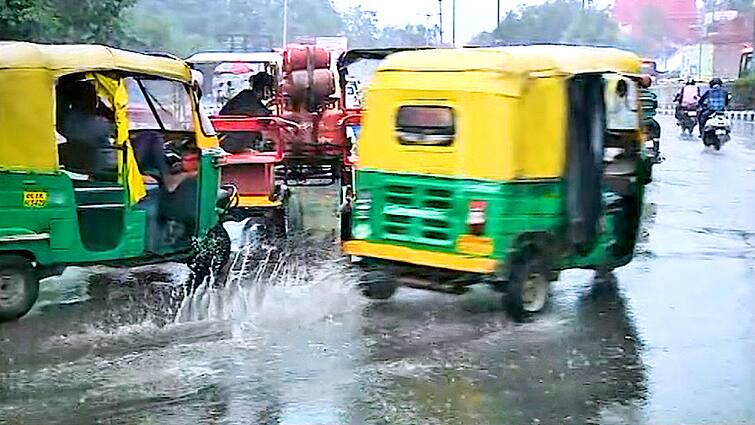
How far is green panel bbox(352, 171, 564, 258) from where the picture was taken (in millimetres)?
8258

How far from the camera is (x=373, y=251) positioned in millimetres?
8820

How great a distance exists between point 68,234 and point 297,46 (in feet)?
32.7

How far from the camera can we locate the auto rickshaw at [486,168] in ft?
27.2

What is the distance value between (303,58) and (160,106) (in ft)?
24.6

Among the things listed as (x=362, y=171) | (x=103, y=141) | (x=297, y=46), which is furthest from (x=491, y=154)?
(x=297, y=46)

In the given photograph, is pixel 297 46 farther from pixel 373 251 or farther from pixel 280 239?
pixel 373 251

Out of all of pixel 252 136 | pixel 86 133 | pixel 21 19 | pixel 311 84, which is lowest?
pixel 252 136

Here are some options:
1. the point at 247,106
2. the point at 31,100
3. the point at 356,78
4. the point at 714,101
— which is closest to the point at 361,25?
the point at 714,101

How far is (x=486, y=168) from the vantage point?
8.31 m

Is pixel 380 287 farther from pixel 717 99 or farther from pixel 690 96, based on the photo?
pixel 690 96

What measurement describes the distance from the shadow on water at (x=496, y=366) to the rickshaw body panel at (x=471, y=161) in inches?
18.6

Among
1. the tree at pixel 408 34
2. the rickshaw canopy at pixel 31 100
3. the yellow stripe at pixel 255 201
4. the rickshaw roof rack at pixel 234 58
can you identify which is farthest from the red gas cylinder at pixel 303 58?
the tree at pixel 408 34

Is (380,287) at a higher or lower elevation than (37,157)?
lower

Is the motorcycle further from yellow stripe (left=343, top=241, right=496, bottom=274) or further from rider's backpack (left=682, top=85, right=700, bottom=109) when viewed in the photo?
yellow stripe (left=343, top=241, right=496, bottom=274)
